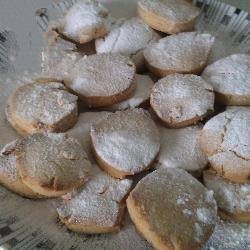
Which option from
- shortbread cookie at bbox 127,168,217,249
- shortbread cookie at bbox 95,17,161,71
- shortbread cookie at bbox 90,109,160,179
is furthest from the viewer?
shortbread cookie at bbox 95,17,161,71

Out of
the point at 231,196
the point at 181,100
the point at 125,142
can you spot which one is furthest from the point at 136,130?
the point at 231,196

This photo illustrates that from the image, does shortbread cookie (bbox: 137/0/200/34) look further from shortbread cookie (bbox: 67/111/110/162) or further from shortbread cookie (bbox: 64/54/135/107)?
shortbread cookie (bbox: 67/111/110/162)

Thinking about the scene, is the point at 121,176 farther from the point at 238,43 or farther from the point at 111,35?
the point at 238,43

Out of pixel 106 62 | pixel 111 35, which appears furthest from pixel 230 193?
pixel 111 35

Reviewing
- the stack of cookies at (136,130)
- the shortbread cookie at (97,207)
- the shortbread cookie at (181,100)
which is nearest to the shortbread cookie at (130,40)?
the stack of cookies at (136,130)

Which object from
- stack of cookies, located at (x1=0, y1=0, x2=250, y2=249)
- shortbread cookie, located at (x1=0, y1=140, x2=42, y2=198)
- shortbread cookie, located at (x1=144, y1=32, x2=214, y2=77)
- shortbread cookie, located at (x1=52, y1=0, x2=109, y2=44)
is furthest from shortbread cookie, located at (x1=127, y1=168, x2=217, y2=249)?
shortbread cookie, located at (x1=52, y1=0, x2=109, y2=44)

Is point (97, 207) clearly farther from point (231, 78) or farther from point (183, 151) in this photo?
point (231, 78)

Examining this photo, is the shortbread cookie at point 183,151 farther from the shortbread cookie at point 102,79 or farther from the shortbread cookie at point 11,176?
the shortbread cookie at point 11,176
